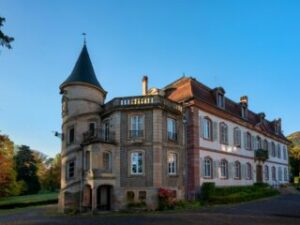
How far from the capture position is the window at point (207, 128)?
2920 centimetres

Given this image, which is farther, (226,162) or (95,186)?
(226,162)

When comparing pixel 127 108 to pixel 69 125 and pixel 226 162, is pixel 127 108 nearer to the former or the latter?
pixel 69 125

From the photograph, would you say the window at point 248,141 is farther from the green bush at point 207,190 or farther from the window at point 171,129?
the window at point 171,129

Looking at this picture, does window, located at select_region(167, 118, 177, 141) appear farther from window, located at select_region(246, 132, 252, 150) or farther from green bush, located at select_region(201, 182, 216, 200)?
window, located at select_region(246, 132, 252, 150)

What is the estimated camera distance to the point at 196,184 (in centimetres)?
2675

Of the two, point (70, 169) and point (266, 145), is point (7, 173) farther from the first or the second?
point (266, 145)

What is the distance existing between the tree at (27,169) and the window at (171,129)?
51.2 meters

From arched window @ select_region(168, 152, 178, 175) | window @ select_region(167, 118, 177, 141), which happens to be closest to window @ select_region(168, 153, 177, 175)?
arched window @ select_region(168, 152, 178, 175)

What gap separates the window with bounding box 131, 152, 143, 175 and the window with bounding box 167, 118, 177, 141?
2.98 meters

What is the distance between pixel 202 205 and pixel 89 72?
15243mm

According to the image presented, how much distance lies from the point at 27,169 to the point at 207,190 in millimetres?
53126

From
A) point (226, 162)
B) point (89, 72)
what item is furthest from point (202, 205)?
point (89, 72)

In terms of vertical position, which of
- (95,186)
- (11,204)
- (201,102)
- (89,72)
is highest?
(89,72)

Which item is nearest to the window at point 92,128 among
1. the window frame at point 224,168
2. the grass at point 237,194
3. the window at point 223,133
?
the grass at point 237,194
